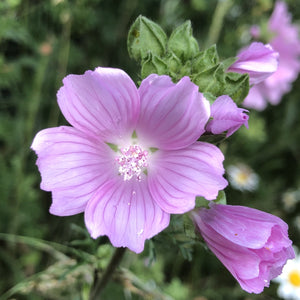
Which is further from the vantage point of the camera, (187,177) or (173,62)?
(173,62)

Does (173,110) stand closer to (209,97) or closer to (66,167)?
(209,97)

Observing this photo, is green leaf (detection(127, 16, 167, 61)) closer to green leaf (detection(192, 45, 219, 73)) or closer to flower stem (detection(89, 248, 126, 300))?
green leaf (detection(192, 45, 219, 73))

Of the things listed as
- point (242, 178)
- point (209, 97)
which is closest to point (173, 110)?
point (209, 97)

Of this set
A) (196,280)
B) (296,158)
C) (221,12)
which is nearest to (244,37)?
(221,12)

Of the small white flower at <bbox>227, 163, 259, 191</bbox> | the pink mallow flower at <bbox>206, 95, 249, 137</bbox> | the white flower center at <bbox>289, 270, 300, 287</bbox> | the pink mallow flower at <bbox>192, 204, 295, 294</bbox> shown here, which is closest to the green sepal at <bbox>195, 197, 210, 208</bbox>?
the pink mallow flower at <bbox>192, 204, 295, 294</bbox>

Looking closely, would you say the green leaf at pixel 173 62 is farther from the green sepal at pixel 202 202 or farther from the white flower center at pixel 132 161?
the green sepal at pixel 202 202

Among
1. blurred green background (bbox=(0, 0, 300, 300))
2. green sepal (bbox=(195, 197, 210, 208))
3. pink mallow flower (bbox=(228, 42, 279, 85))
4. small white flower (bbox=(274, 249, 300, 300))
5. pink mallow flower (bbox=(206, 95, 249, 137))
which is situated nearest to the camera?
pink mallow flower (bbox=(206, 95, 249, 137))
